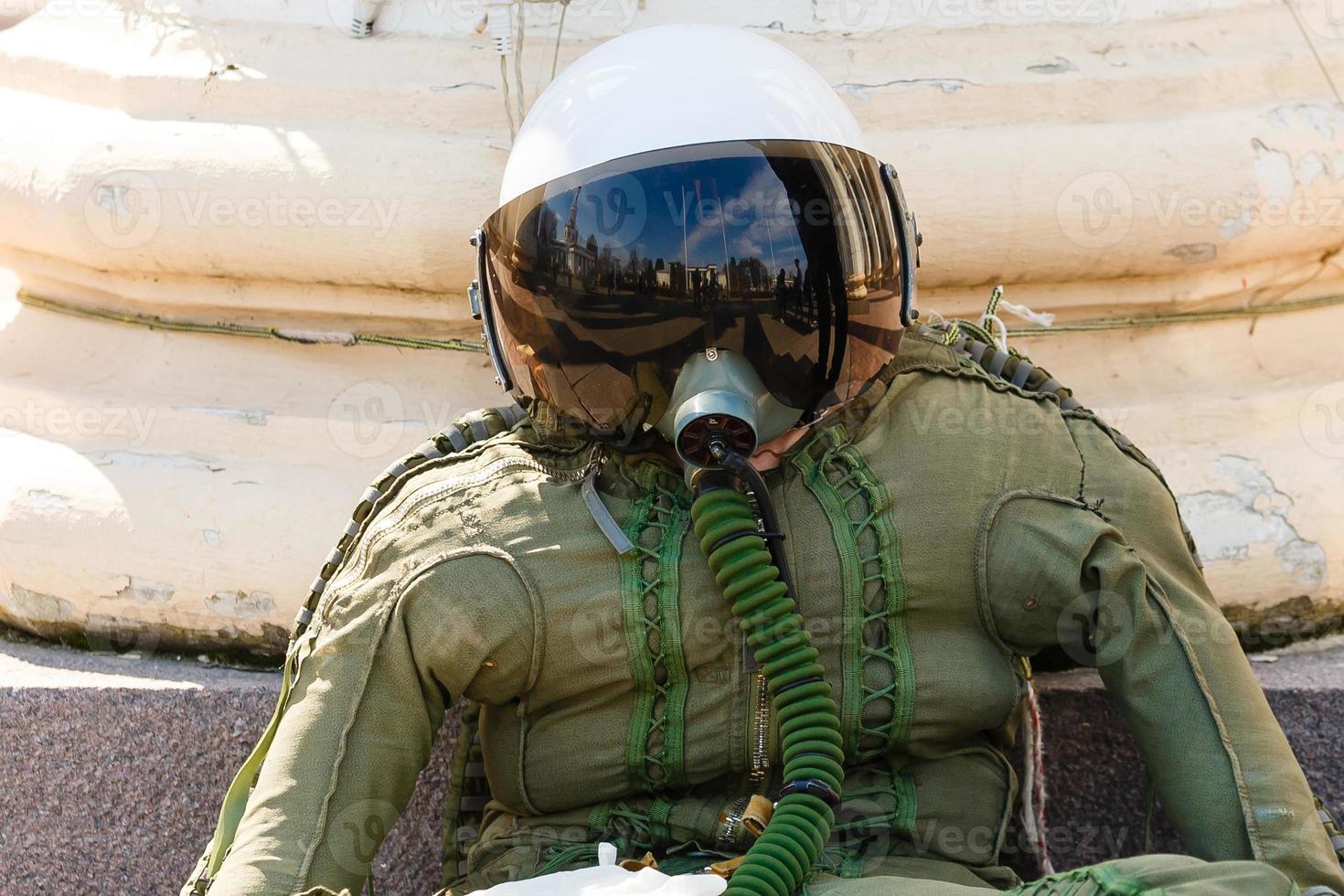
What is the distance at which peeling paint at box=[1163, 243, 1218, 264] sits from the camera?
2.31 meters

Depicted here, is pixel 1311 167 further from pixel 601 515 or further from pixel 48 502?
pixel 48 502

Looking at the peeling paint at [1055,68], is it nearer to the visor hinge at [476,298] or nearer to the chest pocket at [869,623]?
the chest pocket at [869,623]

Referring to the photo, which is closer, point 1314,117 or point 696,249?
point 696,249

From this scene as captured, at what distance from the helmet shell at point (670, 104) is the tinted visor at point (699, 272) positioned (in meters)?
0.02

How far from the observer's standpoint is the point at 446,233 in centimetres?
229

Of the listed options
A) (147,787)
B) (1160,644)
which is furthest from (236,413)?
(1160,644)

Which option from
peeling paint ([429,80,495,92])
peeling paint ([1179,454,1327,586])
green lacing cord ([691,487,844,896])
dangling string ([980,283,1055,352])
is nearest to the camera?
green lacing cord ([691,487,844,896])

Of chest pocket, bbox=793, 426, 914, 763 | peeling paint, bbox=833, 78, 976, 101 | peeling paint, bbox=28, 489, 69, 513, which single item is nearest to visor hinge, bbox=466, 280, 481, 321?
chest pocket, bbox=793, 426, 914, 763

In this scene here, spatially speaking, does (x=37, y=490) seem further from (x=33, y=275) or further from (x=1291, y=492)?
(x=1291, y=492)

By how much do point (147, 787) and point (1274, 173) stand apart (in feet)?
6.42

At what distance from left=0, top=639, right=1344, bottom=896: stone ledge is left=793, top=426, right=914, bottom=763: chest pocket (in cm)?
49

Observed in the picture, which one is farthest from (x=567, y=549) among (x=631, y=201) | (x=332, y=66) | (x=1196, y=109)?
(x=1196, y=109)

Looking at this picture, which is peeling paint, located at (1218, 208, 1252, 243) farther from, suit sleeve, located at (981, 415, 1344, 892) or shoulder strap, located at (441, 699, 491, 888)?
shoulder strap, located at (441, 699, 491, 888)

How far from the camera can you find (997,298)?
215 cm
